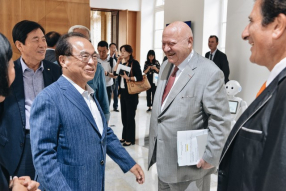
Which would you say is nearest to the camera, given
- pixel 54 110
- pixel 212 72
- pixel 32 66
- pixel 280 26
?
pixel 280 26

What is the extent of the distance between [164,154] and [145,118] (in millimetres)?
→ 5668

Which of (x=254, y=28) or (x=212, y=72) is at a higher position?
(x=254, y=28)

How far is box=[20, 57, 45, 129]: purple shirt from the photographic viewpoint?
221 centimetres

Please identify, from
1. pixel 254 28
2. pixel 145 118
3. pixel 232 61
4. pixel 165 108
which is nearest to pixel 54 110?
pixel 165 108

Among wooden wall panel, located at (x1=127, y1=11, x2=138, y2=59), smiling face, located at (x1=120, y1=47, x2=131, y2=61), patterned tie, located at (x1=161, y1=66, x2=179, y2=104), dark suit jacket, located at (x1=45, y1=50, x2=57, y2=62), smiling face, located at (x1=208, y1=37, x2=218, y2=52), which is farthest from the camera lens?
wooden wall panel, located at (x1=127, y1=11, x2=138, y2=59)

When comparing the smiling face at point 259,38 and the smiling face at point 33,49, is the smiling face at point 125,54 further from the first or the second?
the smiling face at point 259,38

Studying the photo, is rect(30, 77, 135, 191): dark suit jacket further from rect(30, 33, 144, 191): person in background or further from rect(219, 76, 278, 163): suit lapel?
rect(219, 76, 278, 163): suit lapel

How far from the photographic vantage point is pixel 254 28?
107 centimetres

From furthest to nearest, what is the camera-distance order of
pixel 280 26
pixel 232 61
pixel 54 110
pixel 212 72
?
pixel 232 61, pixel 212 72, pixel 54 110, pixel 280 26

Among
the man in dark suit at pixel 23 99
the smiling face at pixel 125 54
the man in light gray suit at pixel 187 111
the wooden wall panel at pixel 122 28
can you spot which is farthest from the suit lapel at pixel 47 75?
the wooden wall panel at pixel 122 28

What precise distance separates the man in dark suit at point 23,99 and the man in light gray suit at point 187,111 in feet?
3.14

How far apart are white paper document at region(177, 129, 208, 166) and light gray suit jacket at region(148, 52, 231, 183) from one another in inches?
1.8

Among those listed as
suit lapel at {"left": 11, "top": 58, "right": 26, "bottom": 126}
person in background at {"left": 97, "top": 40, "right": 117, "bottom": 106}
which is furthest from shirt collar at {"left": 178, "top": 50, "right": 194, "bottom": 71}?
person in background at {"left": 97, "top": 40, "right": 117, "bottom": 106}

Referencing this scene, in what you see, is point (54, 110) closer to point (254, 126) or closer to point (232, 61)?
point (254, 126)
